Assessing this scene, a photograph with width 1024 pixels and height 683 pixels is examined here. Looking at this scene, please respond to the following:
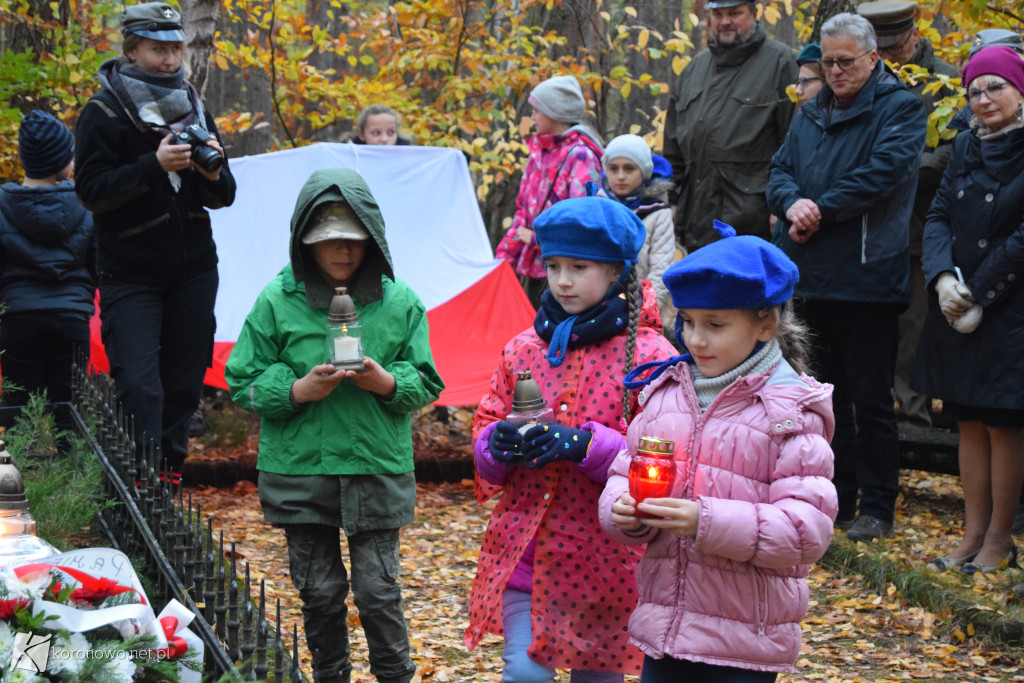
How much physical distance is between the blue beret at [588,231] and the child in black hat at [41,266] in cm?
415

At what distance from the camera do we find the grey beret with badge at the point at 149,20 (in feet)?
18.2

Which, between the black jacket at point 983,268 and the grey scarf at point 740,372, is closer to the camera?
the grey scarf at point 740,372

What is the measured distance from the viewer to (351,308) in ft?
12.5

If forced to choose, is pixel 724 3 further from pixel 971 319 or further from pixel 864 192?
pixel 971 319

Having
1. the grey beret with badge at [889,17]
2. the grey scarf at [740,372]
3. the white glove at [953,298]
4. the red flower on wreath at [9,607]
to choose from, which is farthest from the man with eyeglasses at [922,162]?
the red flower on wreath at [9,607]

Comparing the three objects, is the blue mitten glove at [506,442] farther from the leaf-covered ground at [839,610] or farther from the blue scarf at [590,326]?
the leaf-covered ground at [839,610]

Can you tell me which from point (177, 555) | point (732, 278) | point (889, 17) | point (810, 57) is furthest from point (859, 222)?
point (177, 555)

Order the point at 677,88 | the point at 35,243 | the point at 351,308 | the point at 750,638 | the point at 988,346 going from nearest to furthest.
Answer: the point at 750,638, the point at 351,308, the point at 988,346, the point at 35,243, the point at 677,88

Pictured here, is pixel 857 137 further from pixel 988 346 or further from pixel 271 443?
pixel 271 443

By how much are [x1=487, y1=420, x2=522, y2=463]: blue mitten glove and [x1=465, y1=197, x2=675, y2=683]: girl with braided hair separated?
31mm

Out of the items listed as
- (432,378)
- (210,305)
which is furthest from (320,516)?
(210,305)

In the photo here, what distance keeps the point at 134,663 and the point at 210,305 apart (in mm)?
3470

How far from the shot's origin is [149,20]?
219 inches

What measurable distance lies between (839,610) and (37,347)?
4.74 m
